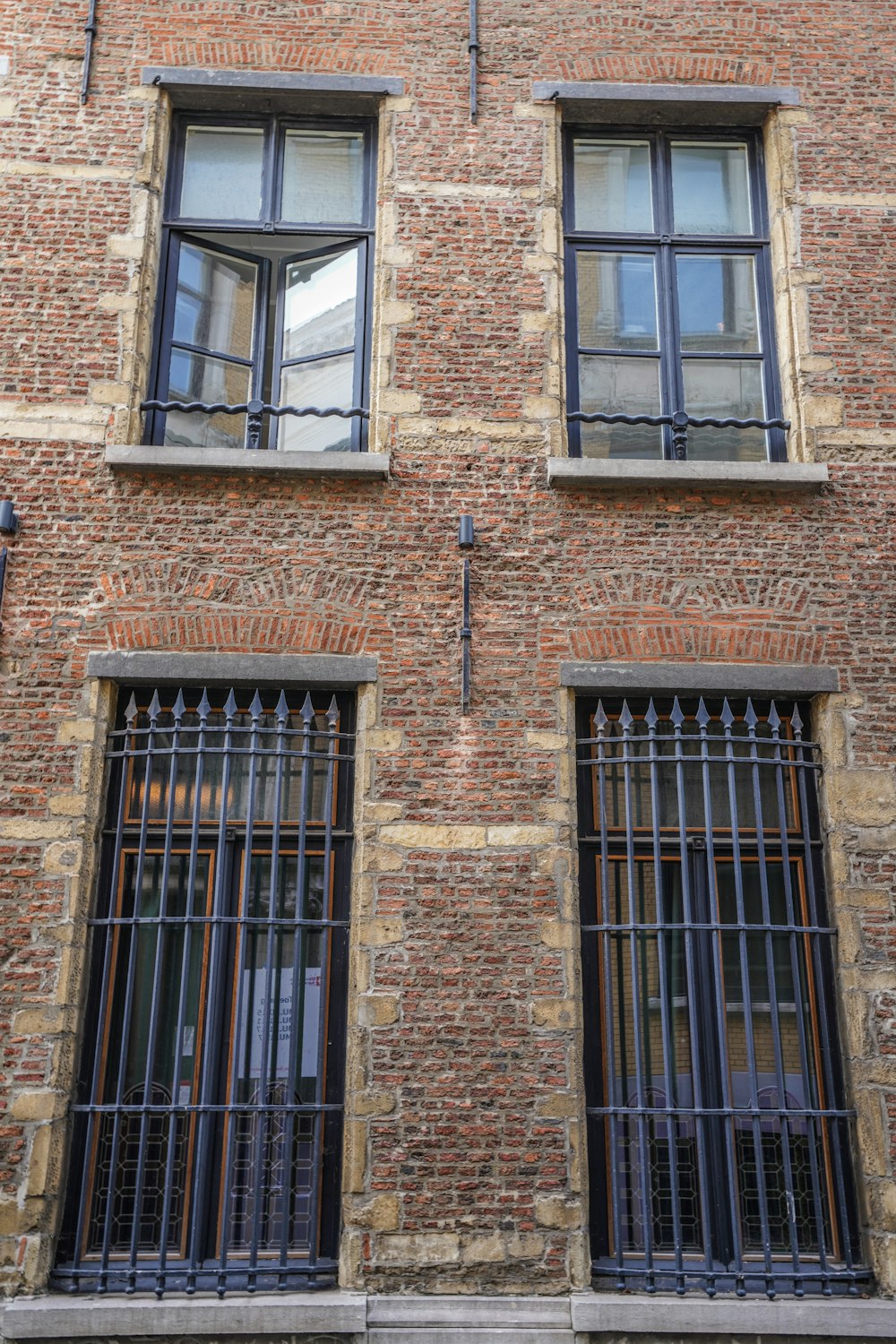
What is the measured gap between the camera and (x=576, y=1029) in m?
5.16

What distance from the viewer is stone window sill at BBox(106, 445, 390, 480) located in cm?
575

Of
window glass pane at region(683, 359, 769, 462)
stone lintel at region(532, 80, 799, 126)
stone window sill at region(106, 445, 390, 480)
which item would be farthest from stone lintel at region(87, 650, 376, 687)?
stone lintel at region(532, 80, 799, 126)

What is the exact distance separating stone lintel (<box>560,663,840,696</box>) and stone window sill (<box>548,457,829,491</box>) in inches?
37.6

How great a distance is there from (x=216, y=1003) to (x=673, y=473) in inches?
133

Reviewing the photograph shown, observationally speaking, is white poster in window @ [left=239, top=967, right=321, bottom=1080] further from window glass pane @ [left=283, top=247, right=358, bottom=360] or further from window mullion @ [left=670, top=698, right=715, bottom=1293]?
window glass pane @ [left=283, top=247, right=358, bottom=360]

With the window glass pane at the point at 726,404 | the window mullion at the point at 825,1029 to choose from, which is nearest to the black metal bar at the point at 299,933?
the window mullion at the point at 825,1029

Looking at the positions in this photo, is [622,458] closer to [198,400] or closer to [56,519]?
[198,400]

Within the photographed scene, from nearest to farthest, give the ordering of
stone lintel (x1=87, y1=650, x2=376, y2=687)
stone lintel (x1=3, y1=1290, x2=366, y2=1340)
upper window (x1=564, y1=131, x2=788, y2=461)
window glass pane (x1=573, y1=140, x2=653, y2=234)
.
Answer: stone lintel (x1=3, y1=1290, x2=366, y2=1340) < stone lintel (x1=87, y1=650, x2=376, y2=687) < upper window (x1=564, y1=131, x2=788, y2=461) < window glass pane (x1=573, y1=140, x2=653, y2=234)

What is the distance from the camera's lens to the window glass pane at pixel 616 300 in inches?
253

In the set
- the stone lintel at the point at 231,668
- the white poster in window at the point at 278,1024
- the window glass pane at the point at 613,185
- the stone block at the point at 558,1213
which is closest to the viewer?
the stone block at the point at 558,1213

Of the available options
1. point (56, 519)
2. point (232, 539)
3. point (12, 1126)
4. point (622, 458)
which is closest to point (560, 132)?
point (622, 458)

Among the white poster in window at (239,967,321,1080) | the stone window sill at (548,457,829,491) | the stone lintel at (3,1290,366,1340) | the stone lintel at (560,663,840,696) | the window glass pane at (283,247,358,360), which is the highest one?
the window glass pane at (283,247,358,360)

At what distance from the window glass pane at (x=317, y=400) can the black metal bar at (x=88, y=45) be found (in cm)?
192

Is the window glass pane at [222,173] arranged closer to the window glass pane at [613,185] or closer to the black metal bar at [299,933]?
the window glass pane at [613,185]
